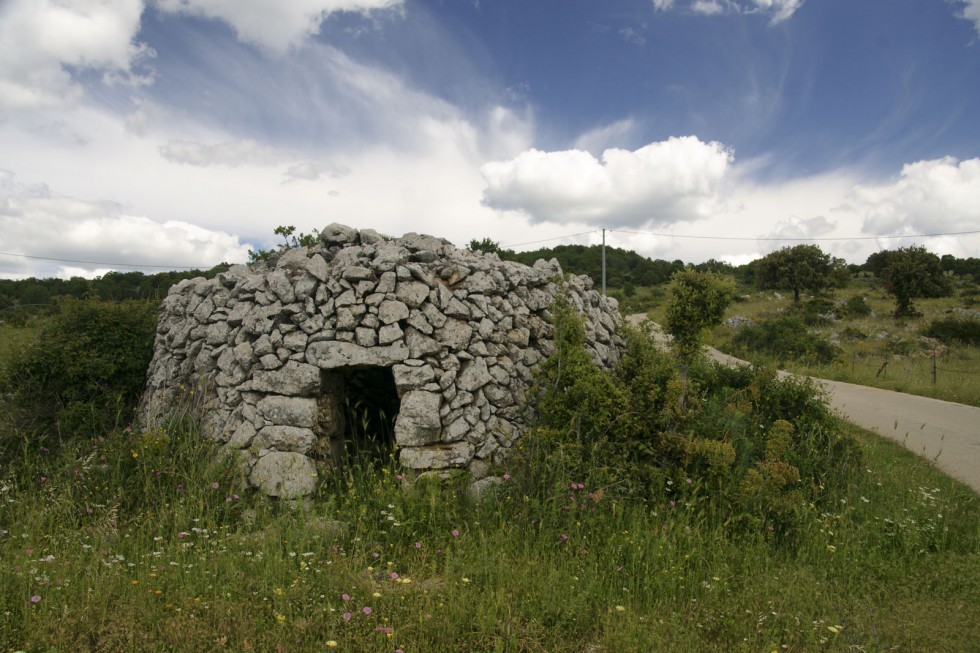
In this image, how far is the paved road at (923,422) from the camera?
8242 millimetres

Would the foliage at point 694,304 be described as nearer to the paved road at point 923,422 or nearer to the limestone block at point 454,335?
the paved road at point 923,422

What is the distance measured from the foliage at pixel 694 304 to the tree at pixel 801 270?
30941 millimetres

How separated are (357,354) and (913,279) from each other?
32.3 metres

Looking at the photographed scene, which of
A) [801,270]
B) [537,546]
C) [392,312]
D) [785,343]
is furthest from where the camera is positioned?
[801,270]

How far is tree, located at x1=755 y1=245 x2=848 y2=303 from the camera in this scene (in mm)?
35469

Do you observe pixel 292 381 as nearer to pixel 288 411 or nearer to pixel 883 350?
pixel 288 411

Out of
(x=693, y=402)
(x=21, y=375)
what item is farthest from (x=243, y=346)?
(x=693, y=402)

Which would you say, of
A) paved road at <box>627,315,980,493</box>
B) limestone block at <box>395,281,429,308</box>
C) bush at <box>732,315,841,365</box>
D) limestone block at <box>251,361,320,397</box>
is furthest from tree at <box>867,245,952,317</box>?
limestone block at <box>251,361,320,397</box>

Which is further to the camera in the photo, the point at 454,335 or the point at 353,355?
the point at 454,335

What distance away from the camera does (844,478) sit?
22.1ft

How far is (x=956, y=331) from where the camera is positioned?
22.4m

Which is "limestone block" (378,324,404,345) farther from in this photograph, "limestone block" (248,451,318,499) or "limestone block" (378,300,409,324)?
"limestone block" (248,451,318,499)

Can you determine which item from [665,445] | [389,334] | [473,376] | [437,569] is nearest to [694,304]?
[665,445]

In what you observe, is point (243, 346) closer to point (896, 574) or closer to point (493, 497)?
point (493, 497)
